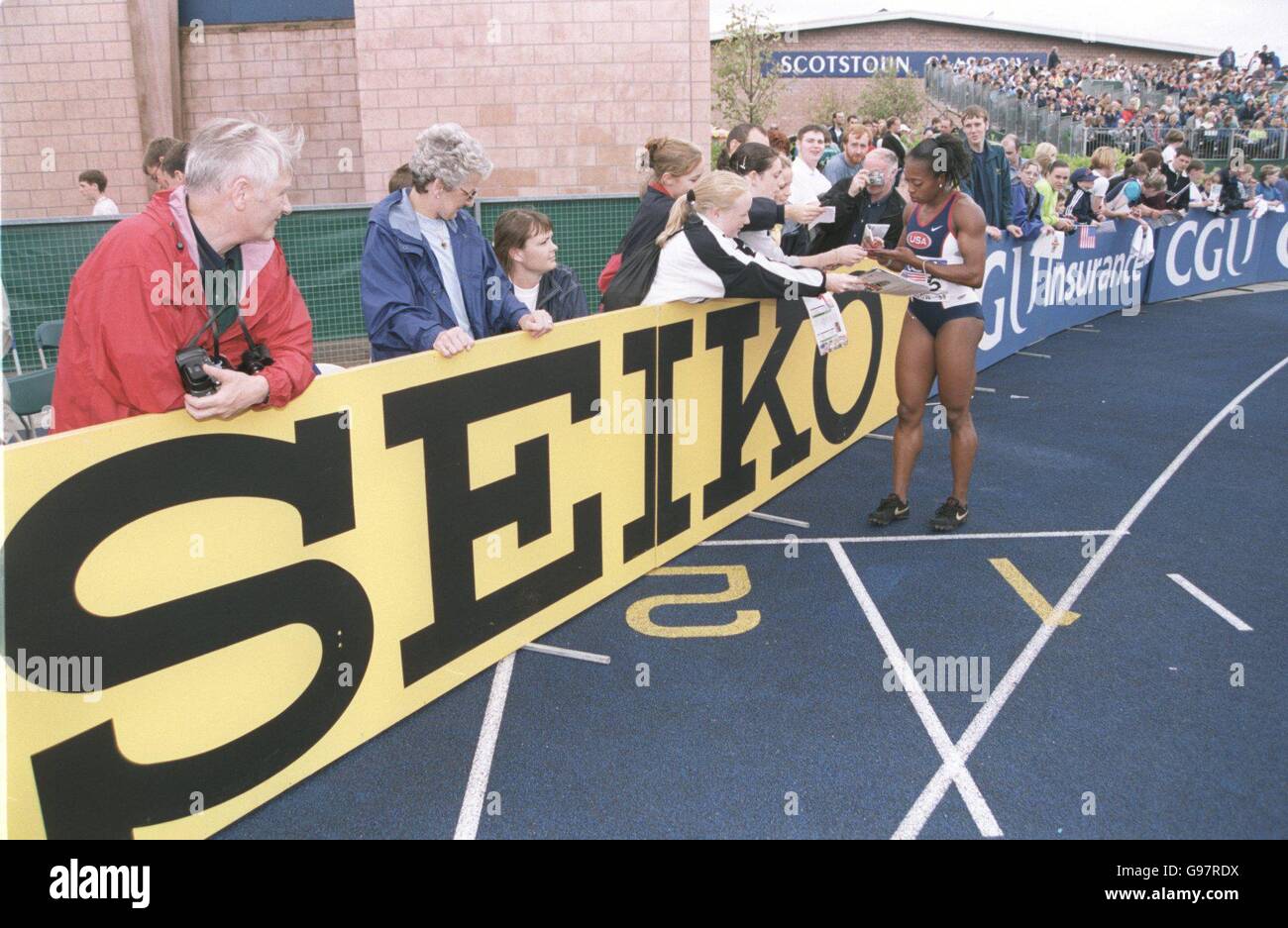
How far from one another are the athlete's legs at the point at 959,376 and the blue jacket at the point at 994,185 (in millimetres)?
4882

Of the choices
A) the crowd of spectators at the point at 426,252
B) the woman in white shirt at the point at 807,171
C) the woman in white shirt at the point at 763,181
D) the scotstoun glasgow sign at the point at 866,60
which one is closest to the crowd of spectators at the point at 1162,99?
the scotstoun glasgow sign at the point at 866,60

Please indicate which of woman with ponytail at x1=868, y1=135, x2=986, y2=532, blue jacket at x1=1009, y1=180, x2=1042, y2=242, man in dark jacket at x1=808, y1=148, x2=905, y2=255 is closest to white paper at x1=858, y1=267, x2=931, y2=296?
woman with ponytail at x1=868, y1=135, x2=986, y2=532

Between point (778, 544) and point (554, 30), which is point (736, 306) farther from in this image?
point (554, 30)

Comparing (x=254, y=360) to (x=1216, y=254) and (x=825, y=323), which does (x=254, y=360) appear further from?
(x=1216, y=254)

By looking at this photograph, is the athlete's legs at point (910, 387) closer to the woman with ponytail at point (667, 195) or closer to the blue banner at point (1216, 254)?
the woman with ponytail at point (667, 195)

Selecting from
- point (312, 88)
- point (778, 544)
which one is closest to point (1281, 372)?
point (778, 544)

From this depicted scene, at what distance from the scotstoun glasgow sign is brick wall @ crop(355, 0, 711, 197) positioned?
141 ft

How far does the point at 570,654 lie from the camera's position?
4852mm

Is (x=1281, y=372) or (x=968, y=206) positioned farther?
(x=1281, y=372)

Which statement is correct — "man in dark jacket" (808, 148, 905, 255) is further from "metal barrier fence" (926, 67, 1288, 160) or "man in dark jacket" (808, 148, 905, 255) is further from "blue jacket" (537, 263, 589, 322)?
"metal barrier fence" (926, 67, 1288, 160)

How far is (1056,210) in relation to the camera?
1317 centimetres

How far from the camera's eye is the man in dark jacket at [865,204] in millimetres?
6809

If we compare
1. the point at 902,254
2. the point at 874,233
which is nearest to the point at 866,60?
the point at 874,233
